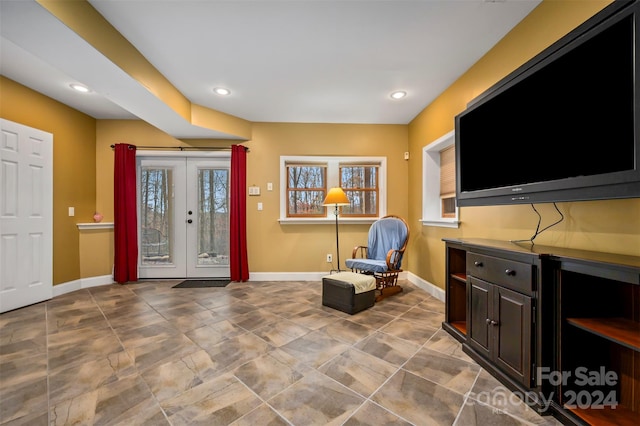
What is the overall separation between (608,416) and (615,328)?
42 cm

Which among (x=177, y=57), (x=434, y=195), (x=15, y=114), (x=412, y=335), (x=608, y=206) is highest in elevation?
(x=177, y=57)

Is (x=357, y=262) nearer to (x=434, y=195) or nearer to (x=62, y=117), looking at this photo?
(x=434, y=195)

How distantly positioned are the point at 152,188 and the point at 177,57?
2.45m

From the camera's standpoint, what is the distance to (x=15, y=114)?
2.85 metres

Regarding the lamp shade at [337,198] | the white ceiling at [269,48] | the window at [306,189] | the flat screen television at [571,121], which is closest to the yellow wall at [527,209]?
the white ceiling at [269,48]

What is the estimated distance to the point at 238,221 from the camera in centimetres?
389

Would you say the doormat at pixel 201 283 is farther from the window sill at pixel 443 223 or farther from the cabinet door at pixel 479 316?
the cabinet door at pixel 479 316

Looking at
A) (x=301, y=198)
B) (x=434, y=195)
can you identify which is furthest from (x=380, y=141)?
(x=301, y=198)

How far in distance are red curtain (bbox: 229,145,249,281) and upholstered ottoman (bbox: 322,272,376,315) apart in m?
1.66

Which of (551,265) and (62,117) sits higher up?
(62,117)

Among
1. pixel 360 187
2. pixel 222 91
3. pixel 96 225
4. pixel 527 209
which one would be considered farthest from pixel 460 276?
pixel 96 225

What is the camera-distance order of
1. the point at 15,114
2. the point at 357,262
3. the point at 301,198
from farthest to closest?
the point at 301,198 → the point at 357,262 → the point at 15,114

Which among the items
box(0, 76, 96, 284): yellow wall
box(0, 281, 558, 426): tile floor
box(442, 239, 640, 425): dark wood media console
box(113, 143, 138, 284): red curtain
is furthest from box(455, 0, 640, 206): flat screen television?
box(0, 76, 96, 284): yellow wall

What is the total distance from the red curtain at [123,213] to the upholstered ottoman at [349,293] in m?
3.21
